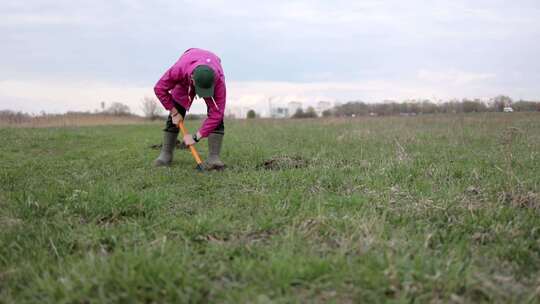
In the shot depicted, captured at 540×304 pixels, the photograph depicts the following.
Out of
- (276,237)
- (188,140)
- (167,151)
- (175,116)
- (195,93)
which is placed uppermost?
(195,93)

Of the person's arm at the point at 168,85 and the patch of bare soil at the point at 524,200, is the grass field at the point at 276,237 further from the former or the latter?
the person's arm at the point at 168,85

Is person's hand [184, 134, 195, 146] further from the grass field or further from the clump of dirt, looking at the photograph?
the clump of dirt

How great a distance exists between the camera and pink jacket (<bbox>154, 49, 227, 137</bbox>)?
5.20m

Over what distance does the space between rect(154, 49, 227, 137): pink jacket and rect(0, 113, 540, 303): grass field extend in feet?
3.19

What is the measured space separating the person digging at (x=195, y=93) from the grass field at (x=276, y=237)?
0.82 m

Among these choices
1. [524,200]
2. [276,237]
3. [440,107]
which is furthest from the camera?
[440,107]

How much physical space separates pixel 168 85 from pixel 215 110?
2.40 ft

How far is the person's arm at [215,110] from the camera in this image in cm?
534

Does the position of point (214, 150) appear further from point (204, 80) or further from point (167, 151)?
point (204, 80)

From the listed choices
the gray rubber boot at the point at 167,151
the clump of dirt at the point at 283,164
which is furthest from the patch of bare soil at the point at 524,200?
the gray rubber boot at the point at 167,151

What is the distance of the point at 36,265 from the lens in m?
2.34

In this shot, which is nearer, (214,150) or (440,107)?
(214,150)

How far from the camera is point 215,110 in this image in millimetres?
5441

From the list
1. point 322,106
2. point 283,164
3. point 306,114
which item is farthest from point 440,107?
point 322,106
